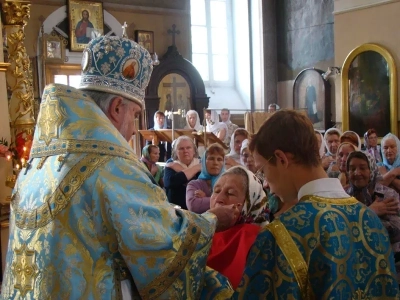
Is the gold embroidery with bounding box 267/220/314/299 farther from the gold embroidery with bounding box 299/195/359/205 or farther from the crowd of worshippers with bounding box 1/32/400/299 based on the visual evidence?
the gold embroidery with bounding box 299/195/359/205

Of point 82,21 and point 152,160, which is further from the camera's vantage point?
point 82,21

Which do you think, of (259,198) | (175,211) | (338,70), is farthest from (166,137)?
(175,211)

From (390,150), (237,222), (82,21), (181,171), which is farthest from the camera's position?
(82,21)

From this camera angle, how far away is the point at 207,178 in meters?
4.57

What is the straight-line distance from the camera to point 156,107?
45.8ft

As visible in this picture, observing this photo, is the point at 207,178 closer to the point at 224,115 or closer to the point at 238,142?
the point at 238,142

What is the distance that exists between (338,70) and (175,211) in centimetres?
1271

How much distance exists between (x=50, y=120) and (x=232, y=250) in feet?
3.32

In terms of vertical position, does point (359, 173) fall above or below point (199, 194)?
above

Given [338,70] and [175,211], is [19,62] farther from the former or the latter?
[338,70]

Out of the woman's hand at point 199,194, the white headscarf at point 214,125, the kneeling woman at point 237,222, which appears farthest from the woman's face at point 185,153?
the white headscarf at point 214,125

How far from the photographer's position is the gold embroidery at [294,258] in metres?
1.41

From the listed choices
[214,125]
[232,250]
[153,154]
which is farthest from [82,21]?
[232,250]

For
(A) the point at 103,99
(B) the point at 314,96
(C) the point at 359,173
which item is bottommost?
(C) the point at 359,173
